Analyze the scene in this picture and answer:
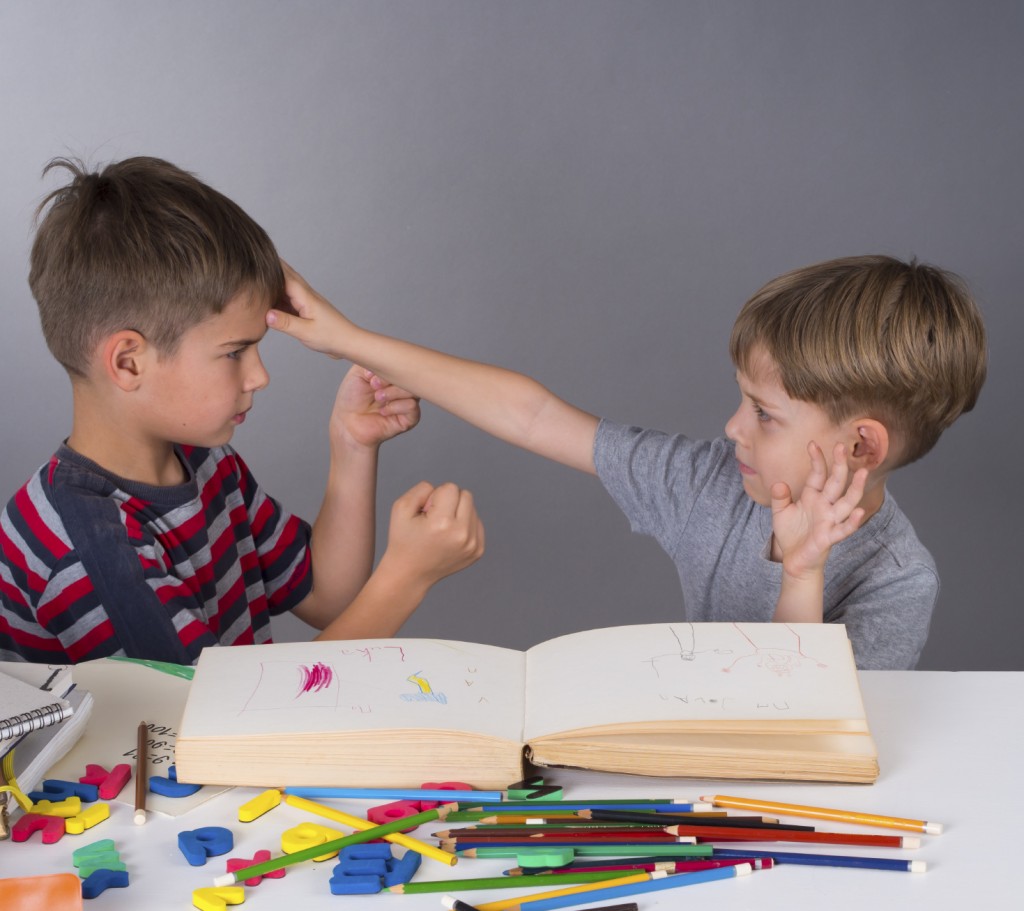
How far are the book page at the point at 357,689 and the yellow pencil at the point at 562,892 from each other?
128mm

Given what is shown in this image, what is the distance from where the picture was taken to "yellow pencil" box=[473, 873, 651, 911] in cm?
71

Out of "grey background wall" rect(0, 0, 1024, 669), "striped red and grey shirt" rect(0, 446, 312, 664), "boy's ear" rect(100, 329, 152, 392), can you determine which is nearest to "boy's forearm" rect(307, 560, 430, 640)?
"striped red and grey shirt" rect(0, 446, 312, 664)

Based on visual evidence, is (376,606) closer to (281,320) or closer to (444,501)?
(444,501)

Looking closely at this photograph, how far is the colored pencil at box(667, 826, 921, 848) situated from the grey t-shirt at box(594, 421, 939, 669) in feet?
1.57

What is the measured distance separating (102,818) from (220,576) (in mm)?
616

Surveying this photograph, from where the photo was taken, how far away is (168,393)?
4.30ft

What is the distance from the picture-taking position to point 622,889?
2.38 feet

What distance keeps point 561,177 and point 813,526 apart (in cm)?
148

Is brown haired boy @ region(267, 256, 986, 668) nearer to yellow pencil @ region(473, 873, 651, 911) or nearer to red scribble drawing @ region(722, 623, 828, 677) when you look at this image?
red scribble drawing @ region(722, 623, 828, 677)

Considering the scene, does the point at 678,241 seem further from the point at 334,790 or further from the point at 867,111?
the point at 334,790

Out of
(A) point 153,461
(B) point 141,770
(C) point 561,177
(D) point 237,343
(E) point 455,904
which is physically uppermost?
(C) point 561,177

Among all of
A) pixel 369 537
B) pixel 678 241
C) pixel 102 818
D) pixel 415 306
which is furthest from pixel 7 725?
pixel 678 241

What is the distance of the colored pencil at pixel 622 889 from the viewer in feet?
2.32

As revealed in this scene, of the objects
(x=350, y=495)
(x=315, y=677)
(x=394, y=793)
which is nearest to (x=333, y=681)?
(x=315, y=677)
